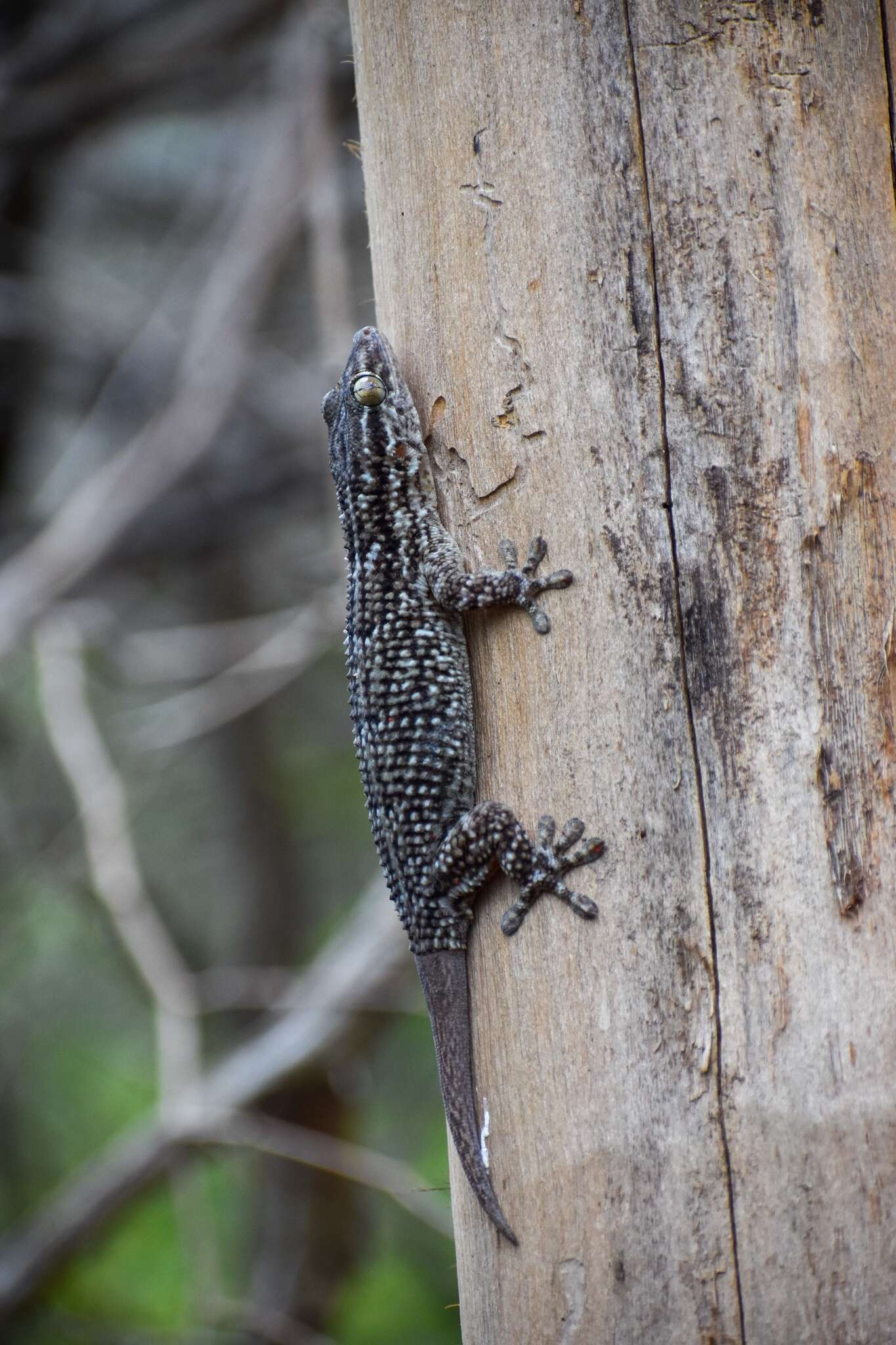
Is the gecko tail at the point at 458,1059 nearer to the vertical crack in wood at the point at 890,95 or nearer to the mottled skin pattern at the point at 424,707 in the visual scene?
the mottled skin pattern at the point at 424,707

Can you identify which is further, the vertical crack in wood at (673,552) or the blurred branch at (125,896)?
the blurred branch at (125,896)

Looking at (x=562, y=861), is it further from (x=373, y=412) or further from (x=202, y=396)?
(x=202, y=396)

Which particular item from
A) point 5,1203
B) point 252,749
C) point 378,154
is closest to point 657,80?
point 378,154

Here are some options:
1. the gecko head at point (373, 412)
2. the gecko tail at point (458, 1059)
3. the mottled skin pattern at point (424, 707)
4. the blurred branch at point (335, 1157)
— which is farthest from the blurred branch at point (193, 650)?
the gecko tail at point (458, 1059)

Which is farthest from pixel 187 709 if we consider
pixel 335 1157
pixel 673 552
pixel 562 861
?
pixel 673 552

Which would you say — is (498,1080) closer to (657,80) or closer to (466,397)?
(466,397)
